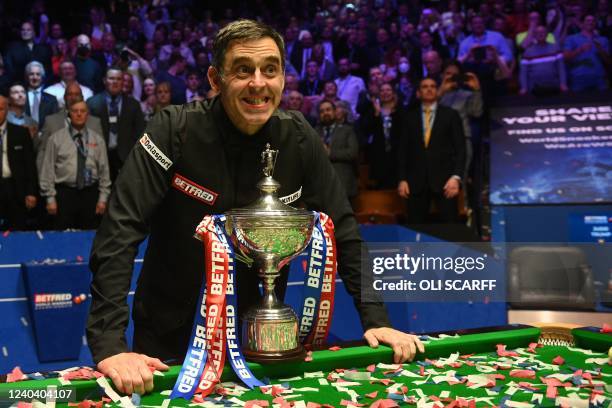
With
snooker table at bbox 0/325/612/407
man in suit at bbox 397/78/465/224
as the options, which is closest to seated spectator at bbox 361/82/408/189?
man in suit at bbox 397/78/465/224

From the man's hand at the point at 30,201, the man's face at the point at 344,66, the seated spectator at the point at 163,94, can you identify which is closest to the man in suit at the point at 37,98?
the man's hand at the point at 30,201

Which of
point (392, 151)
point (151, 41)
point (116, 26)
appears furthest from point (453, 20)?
point (116, 26)

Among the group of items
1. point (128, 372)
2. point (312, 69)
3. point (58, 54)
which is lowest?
point (128, 372)

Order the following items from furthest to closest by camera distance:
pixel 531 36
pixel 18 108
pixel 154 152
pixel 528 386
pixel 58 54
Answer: pixel 58 54
pixel 531 36
pixel 18 108
pixel 154 152
pixel 528 386

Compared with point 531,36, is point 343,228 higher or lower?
lower

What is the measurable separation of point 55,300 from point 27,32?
446 cm

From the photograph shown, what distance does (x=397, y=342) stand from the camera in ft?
6.81

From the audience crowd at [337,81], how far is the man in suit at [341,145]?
0.04ft

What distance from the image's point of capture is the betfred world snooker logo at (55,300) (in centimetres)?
474

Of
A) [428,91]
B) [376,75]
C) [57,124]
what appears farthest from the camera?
[376,75]

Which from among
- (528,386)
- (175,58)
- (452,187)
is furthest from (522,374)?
(175,58)

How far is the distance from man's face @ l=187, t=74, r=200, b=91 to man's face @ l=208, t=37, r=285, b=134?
18.5 ft

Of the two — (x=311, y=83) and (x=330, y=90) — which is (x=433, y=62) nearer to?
(x=330, y=90)

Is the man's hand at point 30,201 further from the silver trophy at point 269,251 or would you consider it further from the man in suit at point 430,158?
the silver trophy at point 269,251
